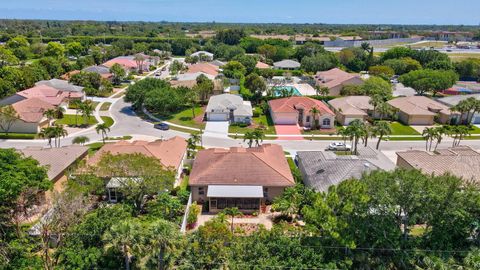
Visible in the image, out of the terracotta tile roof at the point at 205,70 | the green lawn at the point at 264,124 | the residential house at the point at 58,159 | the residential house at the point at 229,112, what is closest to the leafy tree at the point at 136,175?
the residential house at the point at 58,159

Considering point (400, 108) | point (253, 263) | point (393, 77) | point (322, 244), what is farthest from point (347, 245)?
point (393, 77)

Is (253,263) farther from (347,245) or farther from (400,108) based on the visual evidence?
(400,108)

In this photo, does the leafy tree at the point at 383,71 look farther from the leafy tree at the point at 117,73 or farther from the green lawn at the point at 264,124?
the leafy tree at the point at 117,73

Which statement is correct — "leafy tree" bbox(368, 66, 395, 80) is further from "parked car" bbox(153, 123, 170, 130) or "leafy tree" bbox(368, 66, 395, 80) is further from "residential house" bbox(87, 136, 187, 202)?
"residential house" bbox(87, 136, 187, 202)

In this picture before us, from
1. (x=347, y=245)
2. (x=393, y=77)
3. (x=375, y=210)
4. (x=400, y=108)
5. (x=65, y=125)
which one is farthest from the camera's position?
(x=393, y=77)

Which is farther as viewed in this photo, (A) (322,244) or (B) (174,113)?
(B) (174,113)
